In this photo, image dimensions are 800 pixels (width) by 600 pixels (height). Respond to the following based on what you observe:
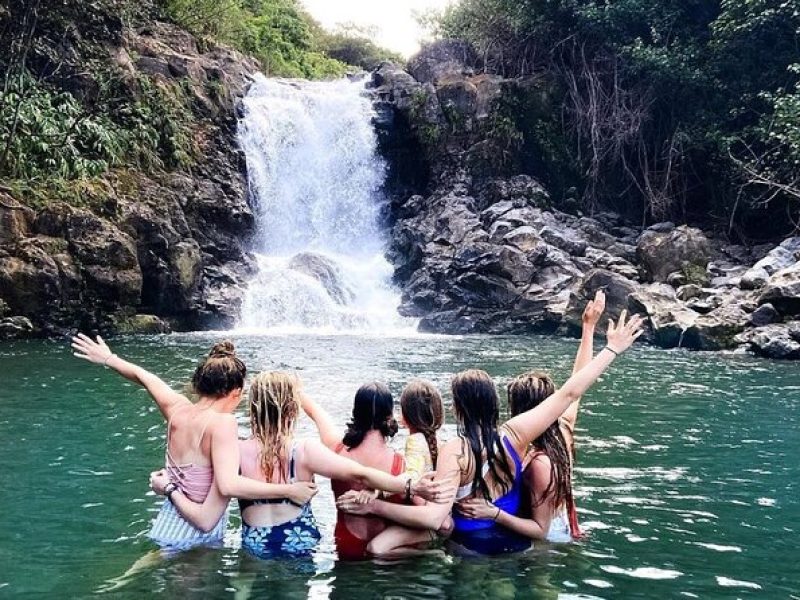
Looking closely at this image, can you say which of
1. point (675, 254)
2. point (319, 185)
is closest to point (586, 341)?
point (675, 254)

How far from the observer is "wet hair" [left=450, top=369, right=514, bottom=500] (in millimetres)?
4113

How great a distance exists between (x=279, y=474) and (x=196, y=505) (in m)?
0.54

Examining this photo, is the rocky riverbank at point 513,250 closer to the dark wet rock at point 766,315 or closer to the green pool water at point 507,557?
the dark wet rock at point 766,315

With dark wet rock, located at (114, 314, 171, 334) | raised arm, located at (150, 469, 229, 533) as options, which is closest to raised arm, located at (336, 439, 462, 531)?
raised arm, located at (150, 469, 229, 533)

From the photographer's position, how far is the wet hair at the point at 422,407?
416cm

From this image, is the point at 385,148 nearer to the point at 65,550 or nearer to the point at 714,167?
the point at 714,167

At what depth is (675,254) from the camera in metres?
21.5

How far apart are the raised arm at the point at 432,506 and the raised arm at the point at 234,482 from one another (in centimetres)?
23

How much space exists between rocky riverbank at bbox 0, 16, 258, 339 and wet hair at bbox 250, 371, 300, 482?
15.3 metres

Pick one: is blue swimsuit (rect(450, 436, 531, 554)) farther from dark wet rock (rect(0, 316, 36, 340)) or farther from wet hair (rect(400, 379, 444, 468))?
dark wet rock (rect(0, 316, 36, 340))

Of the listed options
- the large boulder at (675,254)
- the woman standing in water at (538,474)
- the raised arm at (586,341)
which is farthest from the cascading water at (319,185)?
the woman standing in water at (538,474)

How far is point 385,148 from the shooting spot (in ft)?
95.8

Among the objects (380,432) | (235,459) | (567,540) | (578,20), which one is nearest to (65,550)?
(235,459)

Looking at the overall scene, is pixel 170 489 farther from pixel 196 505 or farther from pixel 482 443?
pixel 482 443
